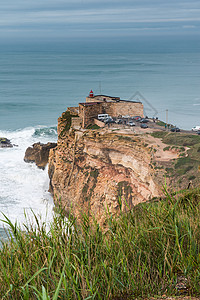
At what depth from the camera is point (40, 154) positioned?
33.4 m

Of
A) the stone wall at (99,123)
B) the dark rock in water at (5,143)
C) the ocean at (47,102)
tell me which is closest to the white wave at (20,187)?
the ocean at (47,102)

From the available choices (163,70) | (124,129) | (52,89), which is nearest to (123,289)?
(124,129)

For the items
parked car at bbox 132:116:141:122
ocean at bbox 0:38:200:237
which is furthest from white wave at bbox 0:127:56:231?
parked car at bbox 132:116:141:122

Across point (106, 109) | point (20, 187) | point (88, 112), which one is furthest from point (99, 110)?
point (20, 187)

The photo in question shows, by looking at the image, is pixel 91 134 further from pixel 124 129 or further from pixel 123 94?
pixel 123 94

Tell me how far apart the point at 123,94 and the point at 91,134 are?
133 feet

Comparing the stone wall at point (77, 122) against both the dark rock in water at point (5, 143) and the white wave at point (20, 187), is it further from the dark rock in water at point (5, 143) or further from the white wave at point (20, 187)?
the dark rock in water at point (5, 143)

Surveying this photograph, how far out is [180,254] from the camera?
4.30 meters

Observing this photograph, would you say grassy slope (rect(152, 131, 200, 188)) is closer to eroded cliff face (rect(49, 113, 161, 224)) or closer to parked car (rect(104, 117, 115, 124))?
eroded cliff face (rect(49, 113, 161, 224))

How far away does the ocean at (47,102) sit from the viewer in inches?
1098

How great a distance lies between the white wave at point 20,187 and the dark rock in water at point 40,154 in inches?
20.3

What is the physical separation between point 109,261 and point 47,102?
5870 centimetres

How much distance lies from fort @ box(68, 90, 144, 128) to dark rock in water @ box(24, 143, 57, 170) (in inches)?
217

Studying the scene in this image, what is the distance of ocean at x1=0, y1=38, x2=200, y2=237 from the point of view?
91.5 ft
